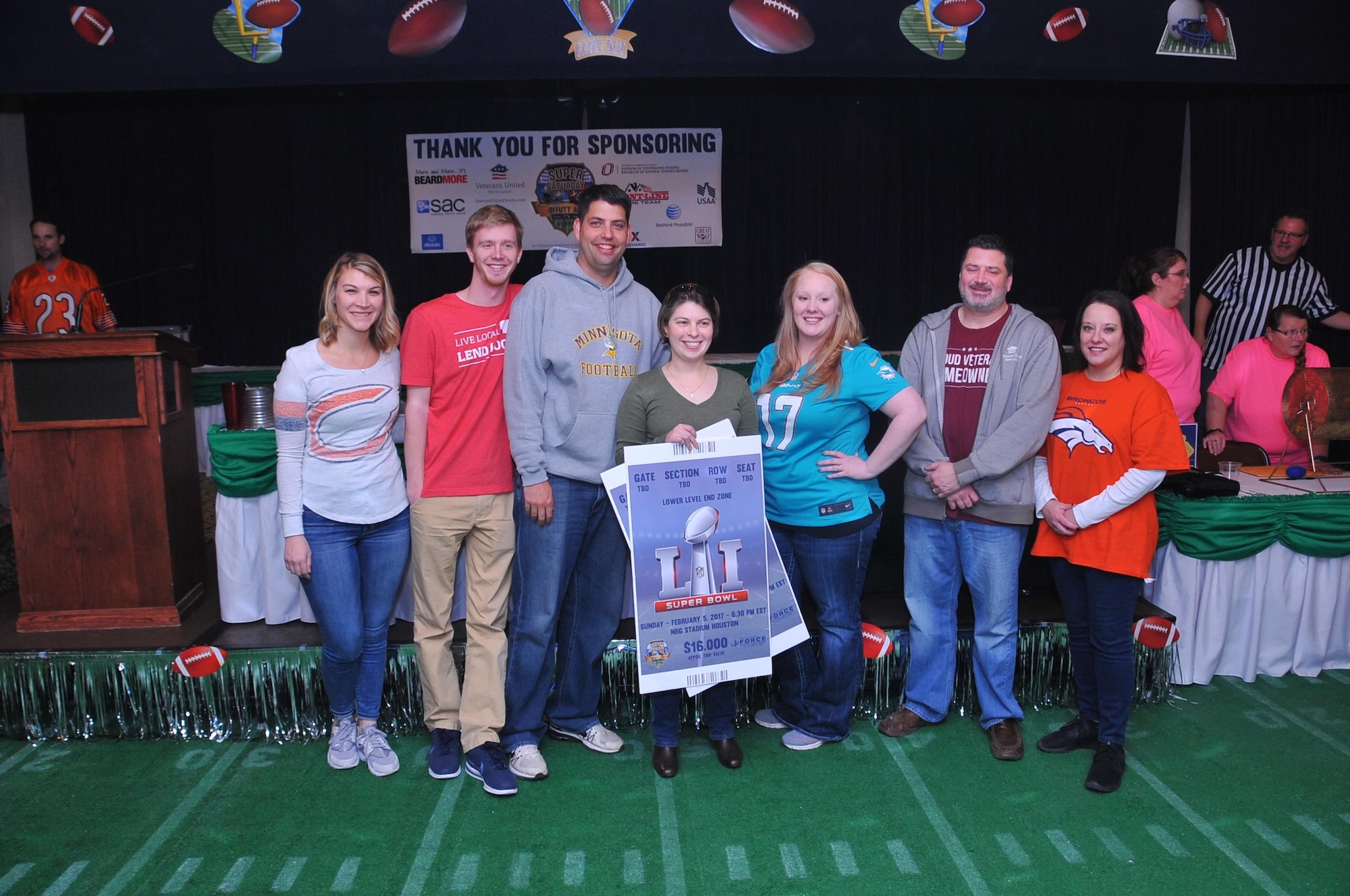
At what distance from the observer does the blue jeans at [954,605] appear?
278 cm

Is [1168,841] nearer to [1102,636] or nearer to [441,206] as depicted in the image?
[1102,636]

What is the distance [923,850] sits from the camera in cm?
233

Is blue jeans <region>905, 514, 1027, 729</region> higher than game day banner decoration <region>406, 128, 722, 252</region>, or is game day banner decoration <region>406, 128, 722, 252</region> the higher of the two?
game day banner decoration <region>406, 128, 722, 252</region>

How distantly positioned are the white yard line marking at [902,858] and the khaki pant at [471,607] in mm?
1137

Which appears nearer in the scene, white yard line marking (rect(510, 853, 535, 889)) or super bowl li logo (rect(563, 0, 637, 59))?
white yard line marking (rect(510, 853, 535, 889))

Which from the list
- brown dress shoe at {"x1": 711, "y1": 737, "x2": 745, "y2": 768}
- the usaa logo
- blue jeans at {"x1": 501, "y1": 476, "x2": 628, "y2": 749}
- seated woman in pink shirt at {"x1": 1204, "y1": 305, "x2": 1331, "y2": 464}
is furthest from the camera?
the usaa logo

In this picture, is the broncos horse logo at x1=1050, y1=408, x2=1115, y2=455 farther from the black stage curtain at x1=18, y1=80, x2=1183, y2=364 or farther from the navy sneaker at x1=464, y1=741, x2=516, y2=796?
the black stage curtain at x1=18, y1=80, x2=1183, y2=364

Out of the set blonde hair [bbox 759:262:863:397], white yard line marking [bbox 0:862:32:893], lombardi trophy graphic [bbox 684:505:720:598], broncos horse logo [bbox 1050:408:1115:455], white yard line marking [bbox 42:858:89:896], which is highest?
blonde hair [bbox 759:262:863:397]

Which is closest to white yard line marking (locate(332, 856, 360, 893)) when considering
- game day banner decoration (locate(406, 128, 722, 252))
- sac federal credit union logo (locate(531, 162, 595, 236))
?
game day banner decoration (locate(406, 128, 722, 252))

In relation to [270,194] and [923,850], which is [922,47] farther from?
[270,194]

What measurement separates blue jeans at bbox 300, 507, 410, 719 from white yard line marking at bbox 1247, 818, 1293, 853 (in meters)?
2.36

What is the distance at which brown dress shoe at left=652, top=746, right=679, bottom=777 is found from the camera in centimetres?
271

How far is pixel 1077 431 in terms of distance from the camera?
8.84ft

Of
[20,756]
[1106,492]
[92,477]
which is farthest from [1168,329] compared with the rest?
[20,756]
